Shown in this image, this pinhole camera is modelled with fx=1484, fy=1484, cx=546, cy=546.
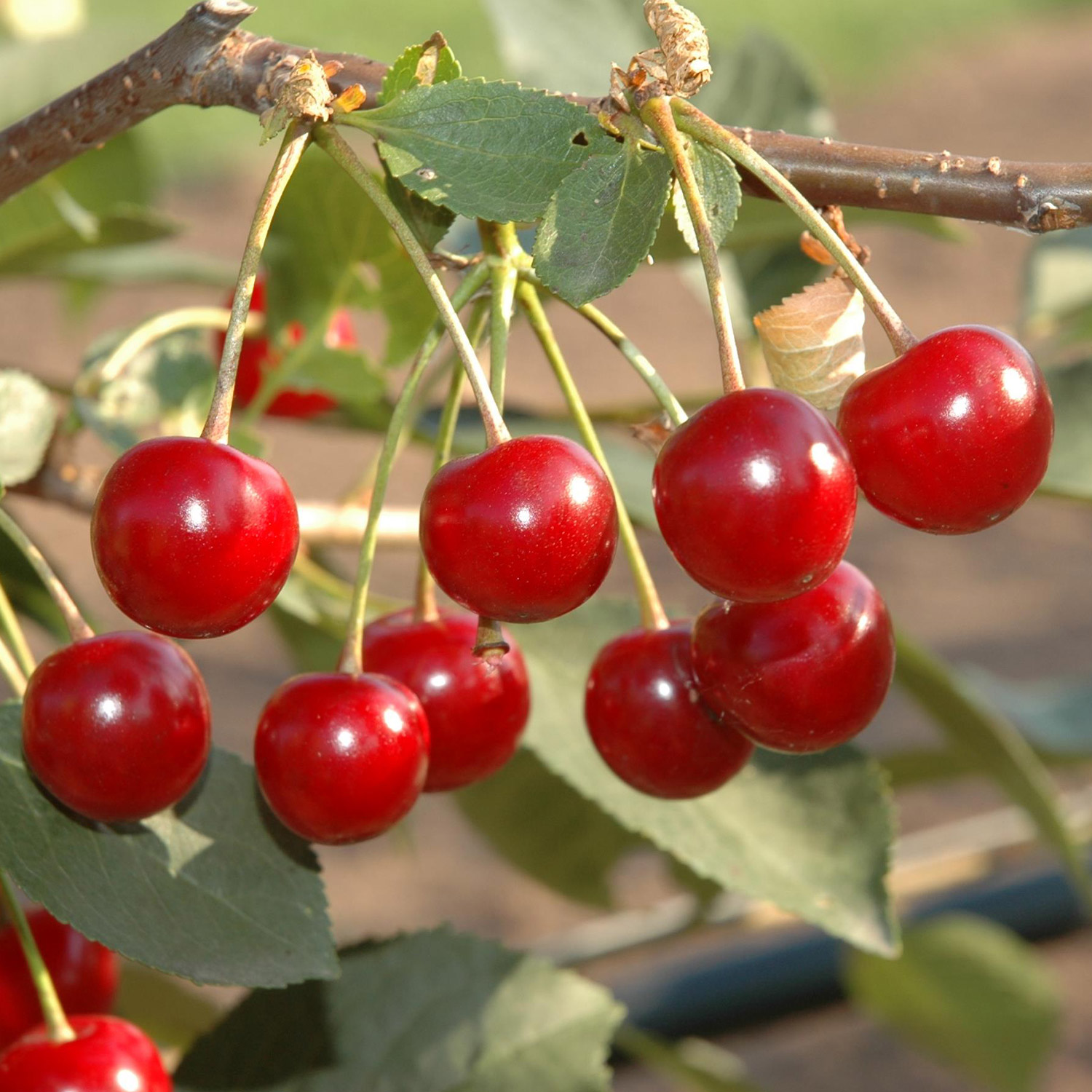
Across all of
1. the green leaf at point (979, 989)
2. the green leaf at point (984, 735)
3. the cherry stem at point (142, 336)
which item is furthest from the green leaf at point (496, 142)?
the green leaf at point (979, 989)

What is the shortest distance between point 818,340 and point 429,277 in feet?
0.39

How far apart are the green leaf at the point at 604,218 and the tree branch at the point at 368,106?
0.03 m

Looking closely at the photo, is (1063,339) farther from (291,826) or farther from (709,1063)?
(291,826)

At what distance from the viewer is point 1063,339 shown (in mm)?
1086

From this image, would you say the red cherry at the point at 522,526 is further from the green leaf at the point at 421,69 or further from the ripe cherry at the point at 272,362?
the ripe cherry at the point at 272,362

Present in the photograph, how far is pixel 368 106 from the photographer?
0.45 m

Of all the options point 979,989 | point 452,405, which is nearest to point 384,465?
point 452,405

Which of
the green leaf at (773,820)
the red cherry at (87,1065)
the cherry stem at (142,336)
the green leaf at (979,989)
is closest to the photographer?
the red cherry at (87,1065)

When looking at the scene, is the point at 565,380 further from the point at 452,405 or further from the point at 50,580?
the point at 50,580

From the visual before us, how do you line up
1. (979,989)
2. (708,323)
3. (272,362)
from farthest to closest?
1. (708,323)
2. (979,989)
3. (272,362)

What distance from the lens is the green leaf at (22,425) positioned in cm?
64

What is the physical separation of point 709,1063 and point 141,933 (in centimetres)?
77

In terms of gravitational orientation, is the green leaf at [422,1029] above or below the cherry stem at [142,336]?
below

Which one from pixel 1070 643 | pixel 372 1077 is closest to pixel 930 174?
pixel 372 1077
